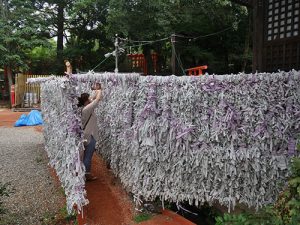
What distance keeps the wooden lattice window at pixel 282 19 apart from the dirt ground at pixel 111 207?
4.67 metres

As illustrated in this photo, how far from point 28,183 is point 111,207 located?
7.28 ft

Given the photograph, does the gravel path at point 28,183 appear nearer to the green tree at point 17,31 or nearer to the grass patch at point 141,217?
the grass patch at point 141,217

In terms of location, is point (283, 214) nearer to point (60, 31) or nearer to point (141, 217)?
point (141, 217)

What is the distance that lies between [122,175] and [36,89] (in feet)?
56.2

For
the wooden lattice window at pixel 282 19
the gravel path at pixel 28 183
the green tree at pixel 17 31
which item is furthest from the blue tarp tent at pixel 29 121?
the wooden lattice window at pixel 282 19

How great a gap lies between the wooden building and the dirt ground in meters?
4.27

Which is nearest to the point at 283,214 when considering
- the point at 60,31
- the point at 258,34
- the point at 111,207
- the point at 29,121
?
the point at 111,207

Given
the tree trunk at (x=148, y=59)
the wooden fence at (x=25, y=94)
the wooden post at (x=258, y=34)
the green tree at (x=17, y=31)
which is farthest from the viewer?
the wooden fence at (x=25, y=94)

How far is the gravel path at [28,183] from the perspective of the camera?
502 cm

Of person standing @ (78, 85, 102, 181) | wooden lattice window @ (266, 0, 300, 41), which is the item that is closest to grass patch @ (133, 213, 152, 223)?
person standing @ (78, 85, 102, 181)

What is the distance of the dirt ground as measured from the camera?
15.4 feet

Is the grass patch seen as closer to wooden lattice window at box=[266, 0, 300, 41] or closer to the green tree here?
wooden lattice window at box=[266, 0, 300, 41]

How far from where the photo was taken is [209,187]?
15.5ft

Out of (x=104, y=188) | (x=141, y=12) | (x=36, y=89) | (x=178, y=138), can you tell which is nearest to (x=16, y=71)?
(x=36, y=89)
